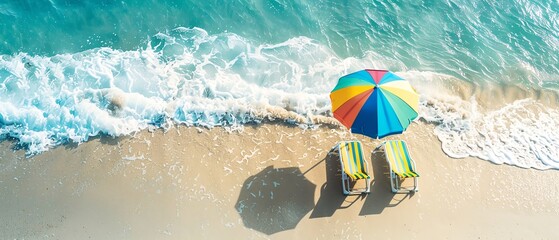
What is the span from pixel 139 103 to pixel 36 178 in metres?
3.22

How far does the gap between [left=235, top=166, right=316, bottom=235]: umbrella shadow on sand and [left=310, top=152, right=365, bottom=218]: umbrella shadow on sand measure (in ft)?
0.77

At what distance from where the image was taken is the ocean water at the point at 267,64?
38.4 feet

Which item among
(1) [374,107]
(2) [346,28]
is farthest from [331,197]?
(2) [346,28]

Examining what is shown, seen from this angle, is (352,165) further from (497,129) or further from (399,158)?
(497,129)

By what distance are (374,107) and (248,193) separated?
377 centimetres

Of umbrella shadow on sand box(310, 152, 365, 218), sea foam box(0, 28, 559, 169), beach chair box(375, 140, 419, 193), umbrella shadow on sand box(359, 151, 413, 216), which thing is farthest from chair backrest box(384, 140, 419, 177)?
sea foam box(0, 28, 559, 169)

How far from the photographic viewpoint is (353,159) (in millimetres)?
10586

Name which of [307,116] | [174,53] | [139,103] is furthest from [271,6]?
[139,103]

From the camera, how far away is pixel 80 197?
1002 centimetres

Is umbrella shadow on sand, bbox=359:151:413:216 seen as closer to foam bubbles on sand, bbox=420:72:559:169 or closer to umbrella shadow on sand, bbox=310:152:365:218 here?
umbrella shadow on sand, bbox=310:152:365:218

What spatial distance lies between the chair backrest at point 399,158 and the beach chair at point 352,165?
673mm

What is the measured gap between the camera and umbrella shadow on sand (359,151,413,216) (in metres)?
10.4

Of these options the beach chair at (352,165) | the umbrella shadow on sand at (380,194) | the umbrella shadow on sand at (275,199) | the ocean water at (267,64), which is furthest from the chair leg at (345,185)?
the ocean water at (267,64)

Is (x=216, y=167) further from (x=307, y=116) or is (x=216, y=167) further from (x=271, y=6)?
(x=271, y=6)
